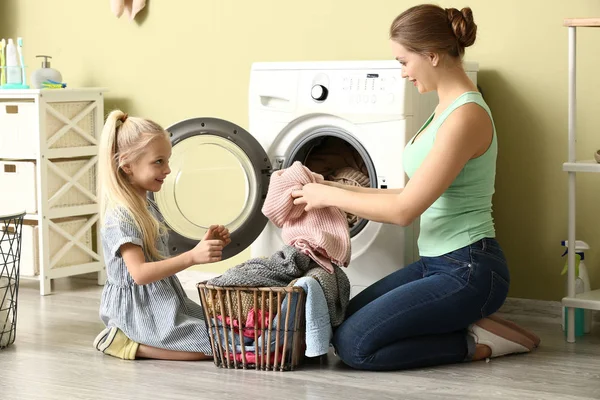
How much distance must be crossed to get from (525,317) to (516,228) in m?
0.29

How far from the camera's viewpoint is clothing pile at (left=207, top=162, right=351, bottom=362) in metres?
2.20

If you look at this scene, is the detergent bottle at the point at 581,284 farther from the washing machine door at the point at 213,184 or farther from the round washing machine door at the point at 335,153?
the washing machine door at the point at 213,184

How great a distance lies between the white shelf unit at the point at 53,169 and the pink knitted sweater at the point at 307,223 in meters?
1.15

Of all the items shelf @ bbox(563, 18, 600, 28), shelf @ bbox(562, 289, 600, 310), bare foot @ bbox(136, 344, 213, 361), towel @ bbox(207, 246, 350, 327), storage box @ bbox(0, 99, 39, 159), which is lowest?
bare foot @ bbox(136, 344, 213, 361)

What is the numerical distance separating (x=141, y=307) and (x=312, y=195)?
1.82ft

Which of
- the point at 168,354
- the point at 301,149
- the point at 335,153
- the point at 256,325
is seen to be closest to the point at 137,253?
the point at 168,354

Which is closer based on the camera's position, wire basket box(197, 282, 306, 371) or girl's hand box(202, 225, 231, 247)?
wire basket box(197, 282, 306, 371)

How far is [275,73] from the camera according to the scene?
9.40 ft

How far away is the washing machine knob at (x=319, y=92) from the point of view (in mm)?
2754

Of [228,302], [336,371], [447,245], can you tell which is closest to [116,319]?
[228,302]

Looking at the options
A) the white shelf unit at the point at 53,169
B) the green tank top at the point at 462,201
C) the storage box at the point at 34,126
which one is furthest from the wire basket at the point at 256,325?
the storage box at the point at 34,126

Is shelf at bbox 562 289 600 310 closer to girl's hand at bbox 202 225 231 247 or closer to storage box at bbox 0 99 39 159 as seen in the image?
girl's hand at bbox 202 225 231 247

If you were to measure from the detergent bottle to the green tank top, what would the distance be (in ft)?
1.64

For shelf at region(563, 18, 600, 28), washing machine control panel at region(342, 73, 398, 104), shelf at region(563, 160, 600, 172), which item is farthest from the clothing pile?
shelf at region(563, 18, 600, 28)
